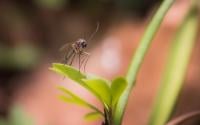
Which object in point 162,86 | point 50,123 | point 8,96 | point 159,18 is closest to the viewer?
point 159,18

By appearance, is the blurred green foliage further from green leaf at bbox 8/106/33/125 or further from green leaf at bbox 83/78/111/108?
green leaf at bbox 83/78/111/108

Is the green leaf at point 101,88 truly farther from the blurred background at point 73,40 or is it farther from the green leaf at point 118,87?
the blurred background at point 73,40

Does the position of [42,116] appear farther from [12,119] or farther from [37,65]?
[12,119]

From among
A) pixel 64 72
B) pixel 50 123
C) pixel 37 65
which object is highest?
pixel 64 72

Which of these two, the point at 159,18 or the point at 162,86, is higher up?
the point at 159,18

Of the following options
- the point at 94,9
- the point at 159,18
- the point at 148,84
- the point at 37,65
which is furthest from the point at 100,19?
the point at 159,18

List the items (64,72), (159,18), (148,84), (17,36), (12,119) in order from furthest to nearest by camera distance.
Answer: (17,36) < (148,84) < (12,119) < (159,18) < (64,72)

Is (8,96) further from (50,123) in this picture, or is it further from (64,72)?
(64,72)

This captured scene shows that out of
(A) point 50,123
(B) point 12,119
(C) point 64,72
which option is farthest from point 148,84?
(C) point 64,72

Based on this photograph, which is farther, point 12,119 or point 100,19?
point 100,19

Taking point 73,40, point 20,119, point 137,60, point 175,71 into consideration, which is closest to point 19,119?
point 20,119
